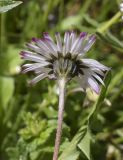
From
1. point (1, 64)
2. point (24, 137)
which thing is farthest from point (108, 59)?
point (24, 137)

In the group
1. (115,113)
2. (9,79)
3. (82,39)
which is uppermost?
(82,39)

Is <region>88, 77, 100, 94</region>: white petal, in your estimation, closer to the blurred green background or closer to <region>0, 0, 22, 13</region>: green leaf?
the blurred green background

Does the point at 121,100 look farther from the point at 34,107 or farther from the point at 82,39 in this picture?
the point at 82,39

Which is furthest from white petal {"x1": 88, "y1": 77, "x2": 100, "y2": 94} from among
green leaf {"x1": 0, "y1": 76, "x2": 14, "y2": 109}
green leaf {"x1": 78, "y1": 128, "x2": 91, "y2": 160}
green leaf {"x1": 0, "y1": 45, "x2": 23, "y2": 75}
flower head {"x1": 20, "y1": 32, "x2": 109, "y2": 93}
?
green leaf {"x1": 0, "y1": 45, "x2": 23, "y2": 75}

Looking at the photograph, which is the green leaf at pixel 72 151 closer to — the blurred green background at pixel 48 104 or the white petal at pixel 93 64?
the blurred green background at pixel 48 104

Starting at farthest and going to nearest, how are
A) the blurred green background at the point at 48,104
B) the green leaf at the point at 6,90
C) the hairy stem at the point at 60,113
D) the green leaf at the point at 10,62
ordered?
the green leaf at the point at 10,62
the green leaf at the point at 6,90
the blurred green background at the point at 48,104
the hairy stem at the point at 60,113

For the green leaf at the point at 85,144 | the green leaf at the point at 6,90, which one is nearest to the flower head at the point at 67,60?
the green leaf at the point at 85,144
